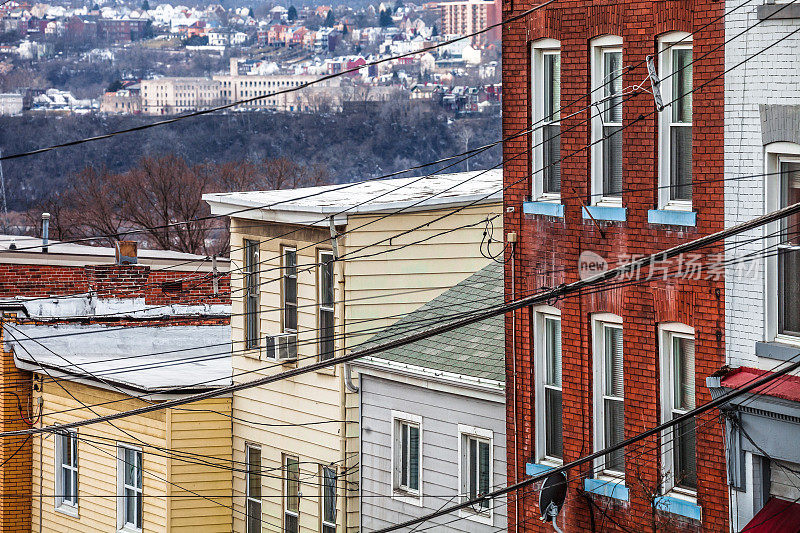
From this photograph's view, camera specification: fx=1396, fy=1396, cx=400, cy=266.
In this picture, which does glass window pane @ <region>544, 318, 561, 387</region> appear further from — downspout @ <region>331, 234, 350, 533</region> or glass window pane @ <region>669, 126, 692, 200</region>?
downspout @ <region>331, 234, 350, 533</region>

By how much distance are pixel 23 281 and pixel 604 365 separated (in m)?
20.0

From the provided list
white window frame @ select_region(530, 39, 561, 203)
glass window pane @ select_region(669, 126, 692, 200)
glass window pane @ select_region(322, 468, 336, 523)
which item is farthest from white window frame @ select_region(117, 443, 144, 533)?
glass window pane @ select_region(669, 126, 692, 200)

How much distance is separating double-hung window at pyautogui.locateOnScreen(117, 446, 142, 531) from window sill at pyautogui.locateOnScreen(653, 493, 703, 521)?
1282cm

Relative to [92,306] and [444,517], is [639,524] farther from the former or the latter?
[92,306]

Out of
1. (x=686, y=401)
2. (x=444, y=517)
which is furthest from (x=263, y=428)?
(x=686, y=401)

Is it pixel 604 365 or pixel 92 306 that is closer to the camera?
pixel 604 365

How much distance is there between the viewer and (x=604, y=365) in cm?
1773

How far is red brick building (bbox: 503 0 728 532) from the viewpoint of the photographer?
16156 millimetres

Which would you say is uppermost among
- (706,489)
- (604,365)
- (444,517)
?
(604,365)

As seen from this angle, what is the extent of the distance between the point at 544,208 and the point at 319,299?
22.2 feet

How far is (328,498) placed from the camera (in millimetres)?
24172

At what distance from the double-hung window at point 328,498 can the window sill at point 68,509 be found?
6.67 meters

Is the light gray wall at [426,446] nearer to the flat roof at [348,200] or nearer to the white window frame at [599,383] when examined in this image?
the white window frame at [599,383]

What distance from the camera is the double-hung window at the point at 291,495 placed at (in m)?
24.8
